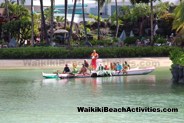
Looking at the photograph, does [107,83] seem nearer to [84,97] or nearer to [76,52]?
[84,97]

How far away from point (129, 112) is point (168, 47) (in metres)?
30.6

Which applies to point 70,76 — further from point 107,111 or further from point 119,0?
point 119,0

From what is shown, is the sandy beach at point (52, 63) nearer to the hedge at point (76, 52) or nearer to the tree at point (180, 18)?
the hedge at point (76, 52)

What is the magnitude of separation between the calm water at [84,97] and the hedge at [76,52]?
7.82 m

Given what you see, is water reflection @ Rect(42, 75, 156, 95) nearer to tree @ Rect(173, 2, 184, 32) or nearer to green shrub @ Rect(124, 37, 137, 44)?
tree @ Rect(173, 2, 184, 32)

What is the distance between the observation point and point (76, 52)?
180 ft

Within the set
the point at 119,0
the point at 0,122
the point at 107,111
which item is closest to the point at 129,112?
the point at 107,111

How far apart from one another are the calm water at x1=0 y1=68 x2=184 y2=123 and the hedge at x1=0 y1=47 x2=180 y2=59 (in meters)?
7.82

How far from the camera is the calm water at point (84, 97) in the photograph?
82.4 feet

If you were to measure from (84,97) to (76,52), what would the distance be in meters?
22.8

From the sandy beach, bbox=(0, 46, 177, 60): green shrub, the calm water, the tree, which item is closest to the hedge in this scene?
bbox=(0, 46, 177, 60): green shrub

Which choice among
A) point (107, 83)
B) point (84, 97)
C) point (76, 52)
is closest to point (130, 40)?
point (76, 52)

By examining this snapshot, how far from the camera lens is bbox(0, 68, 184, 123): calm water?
25.1m

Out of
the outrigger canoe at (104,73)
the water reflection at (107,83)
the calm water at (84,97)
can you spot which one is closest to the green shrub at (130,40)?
the calm water at (84,97)
